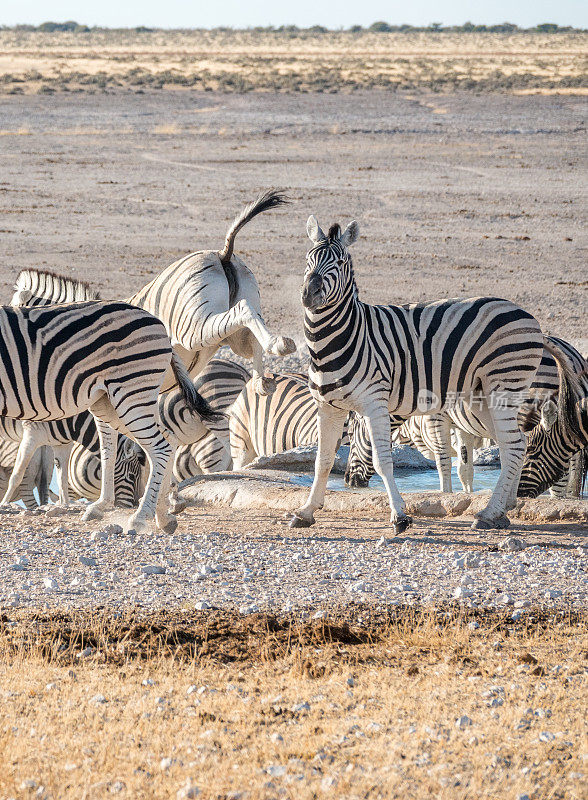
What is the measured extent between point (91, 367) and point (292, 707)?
150 inches

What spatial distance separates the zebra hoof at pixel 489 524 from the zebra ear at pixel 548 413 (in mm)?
1943

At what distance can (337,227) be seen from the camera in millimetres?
7797

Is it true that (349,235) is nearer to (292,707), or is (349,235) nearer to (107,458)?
(107,458)

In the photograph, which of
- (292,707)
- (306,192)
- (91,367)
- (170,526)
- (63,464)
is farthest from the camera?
(306,192)

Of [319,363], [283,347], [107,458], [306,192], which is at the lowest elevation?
[107,458]

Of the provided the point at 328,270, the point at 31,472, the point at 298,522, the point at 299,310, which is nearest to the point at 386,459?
the point at 298,522

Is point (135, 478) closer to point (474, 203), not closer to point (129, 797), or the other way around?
point (129, 797)

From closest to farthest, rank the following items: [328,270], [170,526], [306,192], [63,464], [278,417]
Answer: [328,270] < [170,526] < [63,464] < [278,417] < [306,192]

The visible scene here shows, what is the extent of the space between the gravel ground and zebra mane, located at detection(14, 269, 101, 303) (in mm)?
2618

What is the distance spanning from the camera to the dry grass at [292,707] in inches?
164

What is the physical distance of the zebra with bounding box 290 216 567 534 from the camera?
7762 millimetres

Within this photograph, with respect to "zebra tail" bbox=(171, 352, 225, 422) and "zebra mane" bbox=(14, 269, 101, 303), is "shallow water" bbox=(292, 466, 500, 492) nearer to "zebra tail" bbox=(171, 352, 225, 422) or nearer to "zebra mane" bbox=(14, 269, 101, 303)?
"zebra tail" bbox=(171, 352, 225, 422)

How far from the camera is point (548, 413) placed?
9.76 metres

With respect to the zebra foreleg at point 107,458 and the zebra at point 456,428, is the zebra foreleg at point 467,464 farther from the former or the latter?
the zebra foreleg at point 107,458
